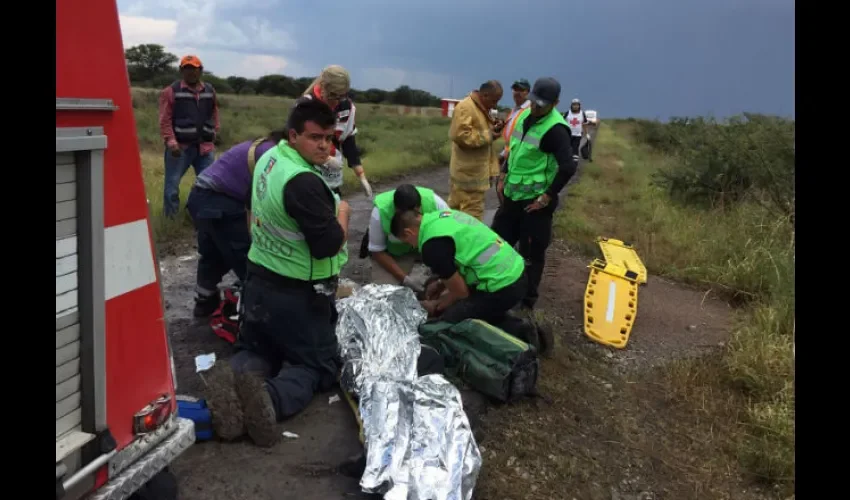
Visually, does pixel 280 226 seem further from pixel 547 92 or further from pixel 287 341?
pixel 547 92

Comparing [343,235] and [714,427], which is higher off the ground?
[343,235]

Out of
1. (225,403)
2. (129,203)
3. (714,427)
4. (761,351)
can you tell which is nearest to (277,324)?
(225,403)

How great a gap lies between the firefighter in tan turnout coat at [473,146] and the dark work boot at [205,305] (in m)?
Result: 2.41

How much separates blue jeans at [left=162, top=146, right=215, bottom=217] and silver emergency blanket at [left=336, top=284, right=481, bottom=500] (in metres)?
3.77

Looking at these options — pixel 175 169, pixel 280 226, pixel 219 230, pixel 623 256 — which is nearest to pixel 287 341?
pixel 280 226

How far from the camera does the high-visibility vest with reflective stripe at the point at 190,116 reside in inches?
245

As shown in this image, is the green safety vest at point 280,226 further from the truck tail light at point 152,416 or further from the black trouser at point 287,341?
the truck tail light at point 152,416

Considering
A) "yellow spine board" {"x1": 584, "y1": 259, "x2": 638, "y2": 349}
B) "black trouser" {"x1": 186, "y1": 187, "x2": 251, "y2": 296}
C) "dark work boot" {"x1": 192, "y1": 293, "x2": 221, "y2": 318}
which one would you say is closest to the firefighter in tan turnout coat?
"yellow spine board" {"x1": 584, "y1": 259, "x2": 638, "y2": 349}

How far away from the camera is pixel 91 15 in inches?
61.6

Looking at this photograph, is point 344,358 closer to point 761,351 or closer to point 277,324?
point 277,324

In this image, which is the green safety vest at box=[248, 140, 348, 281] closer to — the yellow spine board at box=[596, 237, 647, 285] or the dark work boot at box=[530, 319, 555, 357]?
the dark work boot at box=[530, 319, 555, 357]

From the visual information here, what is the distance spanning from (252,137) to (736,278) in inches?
657

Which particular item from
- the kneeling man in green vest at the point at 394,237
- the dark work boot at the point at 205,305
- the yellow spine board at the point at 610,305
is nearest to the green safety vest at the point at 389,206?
the kneeling man in green vest at the point at 394,237

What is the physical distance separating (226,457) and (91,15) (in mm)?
1933
